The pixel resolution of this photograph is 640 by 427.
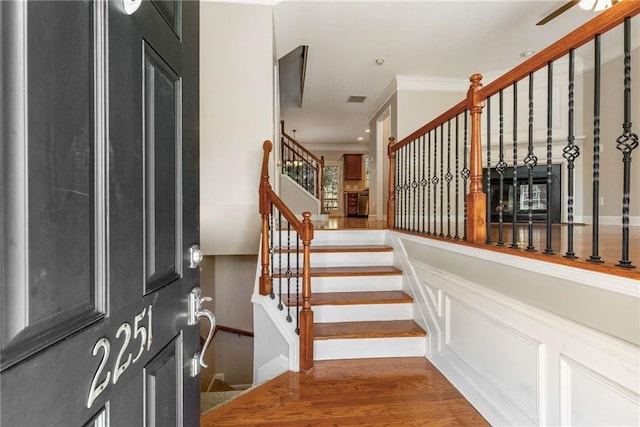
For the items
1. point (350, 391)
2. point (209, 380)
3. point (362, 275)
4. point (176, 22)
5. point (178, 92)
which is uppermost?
point (176, 22)

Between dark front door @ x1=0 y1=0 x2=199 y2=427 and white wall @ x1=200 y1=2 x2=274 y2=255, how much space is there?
2.59 m

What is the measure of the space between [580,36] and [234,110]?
287cm

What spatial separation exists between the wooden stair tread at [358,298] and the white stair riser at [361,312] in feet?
0.11

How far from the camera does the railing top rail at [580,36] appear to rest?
Answer: 114cm

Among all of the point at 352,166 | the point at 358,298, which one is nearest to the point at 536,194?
the point at 358,298

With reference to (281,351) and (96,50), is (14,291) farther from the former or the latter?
(281,351)

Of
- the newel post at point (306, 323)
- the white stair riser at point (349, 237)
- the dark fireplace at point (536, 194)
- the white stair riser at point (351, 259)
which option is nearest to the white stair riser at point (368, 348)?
the newel post at point (306, 323)

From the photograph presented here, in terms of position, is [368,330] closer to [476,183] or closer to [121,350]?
[476,183]

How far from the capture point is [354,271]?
312 cm

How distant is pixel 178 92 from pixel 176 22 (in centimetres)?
19

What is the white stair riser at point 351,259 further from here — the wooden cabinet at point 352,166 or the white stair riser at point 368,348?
the wooden cabinet at point 352,166

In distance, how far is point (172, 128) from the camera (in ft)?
2.97

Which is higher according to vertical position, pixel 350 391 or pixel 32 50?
pixel 32 50

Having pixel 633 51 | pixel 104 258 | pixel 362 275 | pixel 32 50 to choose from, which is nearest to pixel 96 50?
pixel 32 50
